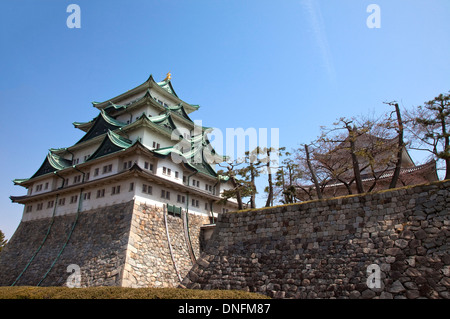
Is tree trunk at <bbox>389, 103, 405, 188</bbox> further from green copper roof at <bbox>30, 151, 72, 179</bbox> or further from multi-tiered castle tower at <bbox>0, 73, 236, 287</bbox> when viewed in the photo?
green copper roof at <bbox>30, 151, 72, 179</bbox>

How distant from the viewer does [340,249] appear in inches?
536

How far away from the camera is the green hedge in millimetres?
11938

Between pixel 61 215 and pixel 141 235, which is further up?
pixel 61 215

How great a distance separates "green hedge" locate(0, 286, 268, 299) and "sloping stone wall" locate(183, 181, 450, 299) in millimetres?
2843

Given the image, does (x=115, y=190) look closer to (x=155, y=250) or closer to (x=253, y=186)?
(x=155, y=250)

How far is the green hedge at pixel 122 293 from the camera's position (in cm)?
1194

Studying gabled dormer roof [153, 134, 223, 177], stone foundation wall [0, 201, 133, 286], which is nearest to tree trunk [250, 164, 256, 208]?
gabled dormer roof [153, 134, 223, 177]

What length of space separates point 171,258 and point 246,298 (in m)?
15.2

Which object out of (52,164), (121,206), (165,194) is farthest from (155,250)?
(52,164)

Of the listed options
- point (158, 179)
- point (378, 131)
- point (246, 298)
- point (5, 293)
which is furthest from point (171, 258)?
point (378, 131)

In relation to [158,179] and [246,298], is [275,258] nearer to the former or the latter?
[246,298]

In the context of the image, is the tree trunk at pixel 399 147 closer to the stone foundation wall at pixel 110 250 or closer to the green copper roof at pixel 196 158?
the stone foundation wall at pixel 110 250

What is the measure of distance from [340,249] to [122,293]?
32.3ft

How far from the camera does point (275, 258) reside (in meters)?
15.2
